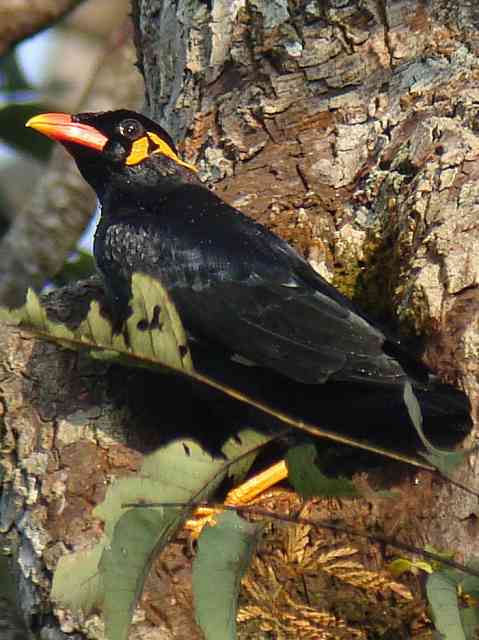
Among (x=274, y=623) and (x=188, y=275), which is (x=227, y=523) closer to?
(x=274, y=623)

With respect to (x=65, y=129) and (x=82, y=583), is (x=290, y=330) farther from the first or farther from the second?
(x=65, y=129)

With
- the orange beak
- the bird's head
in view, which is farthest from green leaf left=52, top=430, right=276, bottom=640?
the orange beak

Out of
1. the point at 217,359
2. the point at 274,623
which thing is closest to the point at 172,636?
the point at 274,623

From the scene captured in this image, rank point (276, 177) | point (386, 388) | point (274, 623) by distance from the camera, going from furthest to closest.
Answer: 1. point (276, 177)
2. point (386, 388)
3. point (274, 623)

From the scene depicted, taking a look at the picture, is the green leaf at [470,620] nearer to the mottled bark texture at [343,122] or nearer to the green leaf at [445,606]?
the green leaf at [445,606]

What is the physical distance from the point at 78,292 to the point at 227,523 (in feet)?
5.30

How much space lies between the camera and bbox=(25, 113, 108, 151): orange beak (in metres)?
4.80

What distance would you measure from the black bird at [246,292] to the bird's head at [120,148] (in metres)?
0.22

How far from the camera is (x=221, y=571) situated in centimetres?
299

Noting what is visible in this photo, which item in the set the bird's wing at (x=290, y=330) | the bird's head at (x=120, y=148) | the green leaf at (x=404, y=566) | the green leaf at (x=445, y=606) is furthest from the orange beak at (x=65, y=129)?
the green leaf at (x=445, y=606)

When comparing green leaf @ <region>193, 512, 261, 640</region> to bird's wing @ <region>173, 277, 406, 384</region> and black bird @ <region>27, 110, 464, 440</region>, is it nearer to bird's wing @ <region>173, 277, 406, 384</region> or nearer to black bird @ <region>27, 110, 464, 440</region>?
black bird @ <region>27, 110, 464, 440</region>

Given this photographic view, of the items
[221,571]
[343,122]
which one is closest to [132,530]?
[221,571]

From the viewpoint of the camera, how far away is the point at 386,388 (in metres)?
3.93

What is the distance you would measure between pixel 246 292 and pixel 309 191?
64 centimetres
